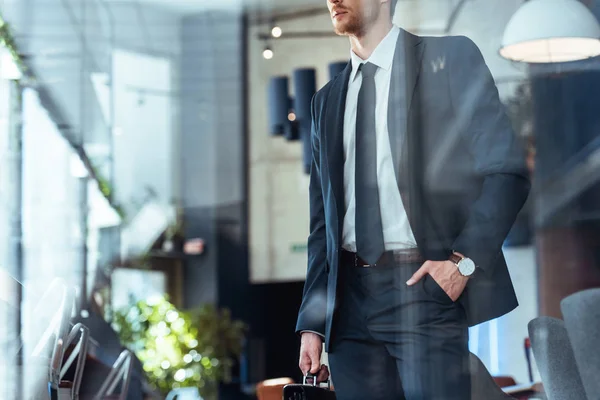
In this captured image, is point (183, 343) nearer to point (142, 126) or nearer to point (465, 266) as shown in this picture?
point (142, 126)

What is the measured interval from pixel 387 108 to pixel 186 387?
212 inches

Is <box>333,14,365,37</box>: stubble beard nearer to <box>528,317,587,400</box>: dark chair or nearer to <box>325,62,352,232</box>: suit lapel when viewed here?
<box>325,62,352,232</box>: suit lapel

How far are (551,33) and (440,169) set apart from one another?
1.08 ft

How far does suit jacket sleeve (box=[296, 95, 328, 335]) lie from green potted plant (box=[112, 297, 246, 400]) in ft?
14.6

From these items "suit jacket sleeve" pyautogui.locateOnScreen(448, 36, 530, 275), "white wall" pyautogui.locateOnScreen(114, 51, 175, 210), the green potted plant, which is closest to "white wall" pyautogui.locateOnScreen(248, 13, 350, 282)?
the green potted plant

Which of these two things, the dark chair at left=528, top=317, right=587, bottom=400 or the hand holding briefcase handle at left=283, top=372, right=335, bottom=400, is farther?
the hand holding briefcase handle at left=283, top=372, right=335, bottom=400

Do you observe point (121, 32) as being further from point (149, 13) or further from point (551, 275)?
point (551, 275)

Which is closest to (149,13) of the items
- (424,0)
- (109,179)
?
(109,179)

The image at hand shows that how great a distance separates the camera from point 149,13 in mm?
8086

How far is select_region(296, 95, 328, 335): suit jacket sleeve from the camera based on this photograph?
1.72m

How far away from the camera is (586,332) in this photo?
146cm

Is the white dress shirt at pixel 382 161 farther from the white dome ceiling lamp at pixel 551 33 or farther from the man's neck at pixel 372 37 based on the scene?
the white dome ceiling lamp at pixel 551 33

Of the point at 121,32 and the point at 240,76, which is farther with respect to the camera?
the point at 240,76

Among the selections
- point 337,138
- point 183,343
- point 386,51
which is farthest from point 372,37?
point 183,343
